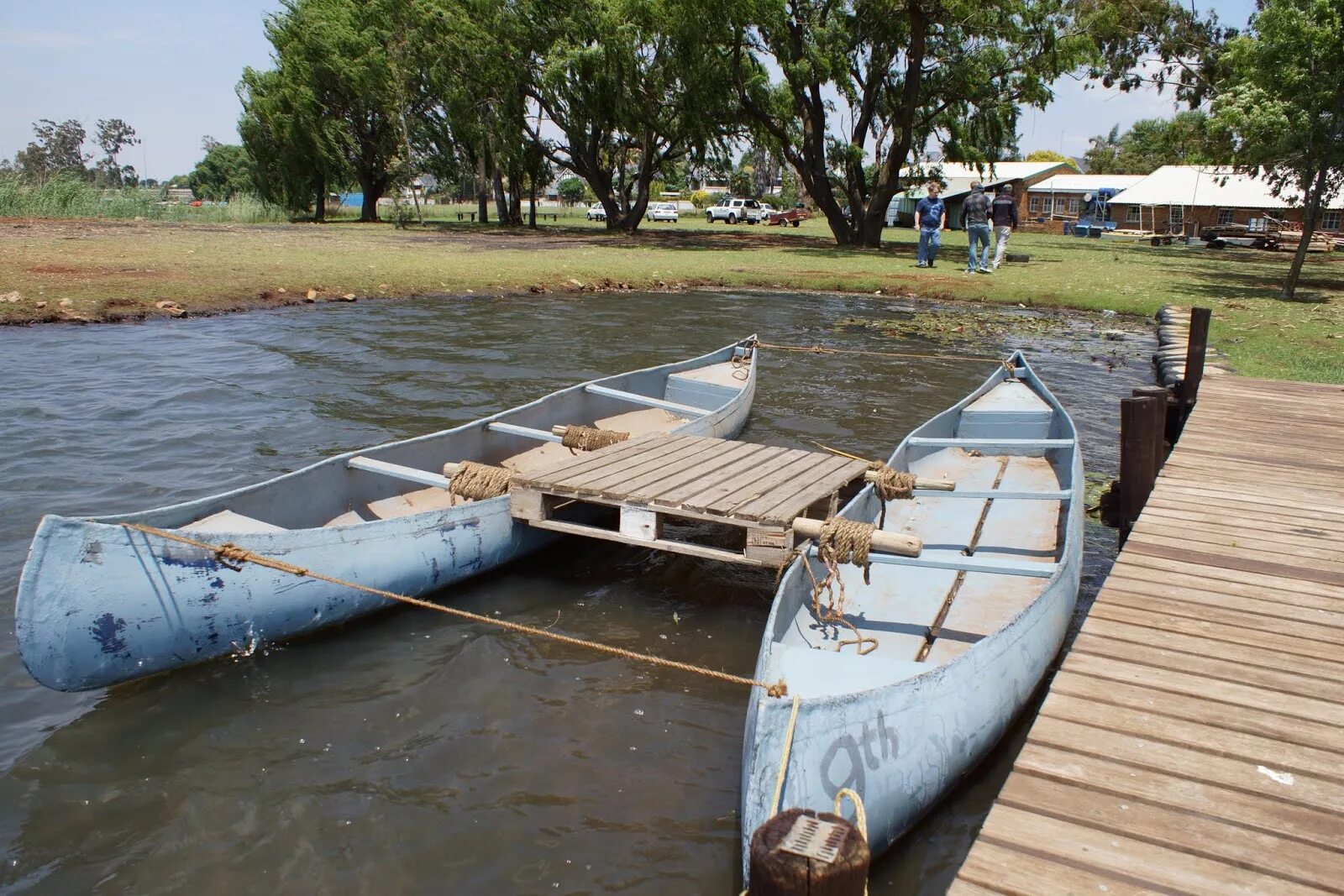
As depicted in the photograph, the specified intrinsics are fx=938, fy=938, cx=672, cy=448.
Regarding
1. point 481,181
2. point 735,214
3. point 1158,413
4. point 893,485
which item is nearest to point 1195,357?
point 1158,413

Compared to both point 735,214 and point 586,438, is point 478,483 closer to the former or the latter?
point 586,438

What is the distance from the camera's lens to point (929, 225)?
26.2 m

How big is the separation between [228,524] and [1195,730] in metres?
5.55

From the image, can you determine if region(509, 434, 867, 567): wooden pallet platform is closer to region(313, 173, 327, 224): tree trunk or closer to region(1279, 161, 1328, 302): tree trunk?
region(1279, 161, 1328, 302): tree trunk

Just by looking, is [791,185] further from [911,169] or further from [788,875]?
[788,875]

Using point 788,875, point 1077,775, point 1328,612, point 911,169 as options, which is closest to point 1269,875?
point 1077,775

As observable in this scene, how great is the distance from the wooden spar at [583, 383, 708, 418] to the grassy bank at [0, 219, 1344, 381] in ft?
25.4

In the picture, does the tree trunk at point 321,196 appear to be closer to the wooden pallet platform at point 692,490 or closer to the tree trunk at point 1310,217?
the tree trunk at point 1310,217

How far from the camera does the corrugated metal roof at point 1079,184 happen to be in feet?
195

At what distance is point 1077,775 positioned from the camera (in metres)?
3.51

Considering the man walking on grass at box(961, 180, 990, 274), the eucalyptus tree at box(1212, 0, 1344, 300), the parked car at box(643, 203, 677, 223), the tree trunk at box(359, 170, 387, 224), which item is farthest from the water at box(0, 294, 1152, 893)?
the parked car at box(643, 203, 677, 223)

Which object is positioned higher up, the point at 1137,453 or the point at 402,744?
the point at 1137,453

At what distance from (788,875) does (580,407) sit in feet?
26.6

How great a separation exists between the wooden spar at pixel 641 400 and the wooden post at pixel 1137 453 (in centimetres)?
418
